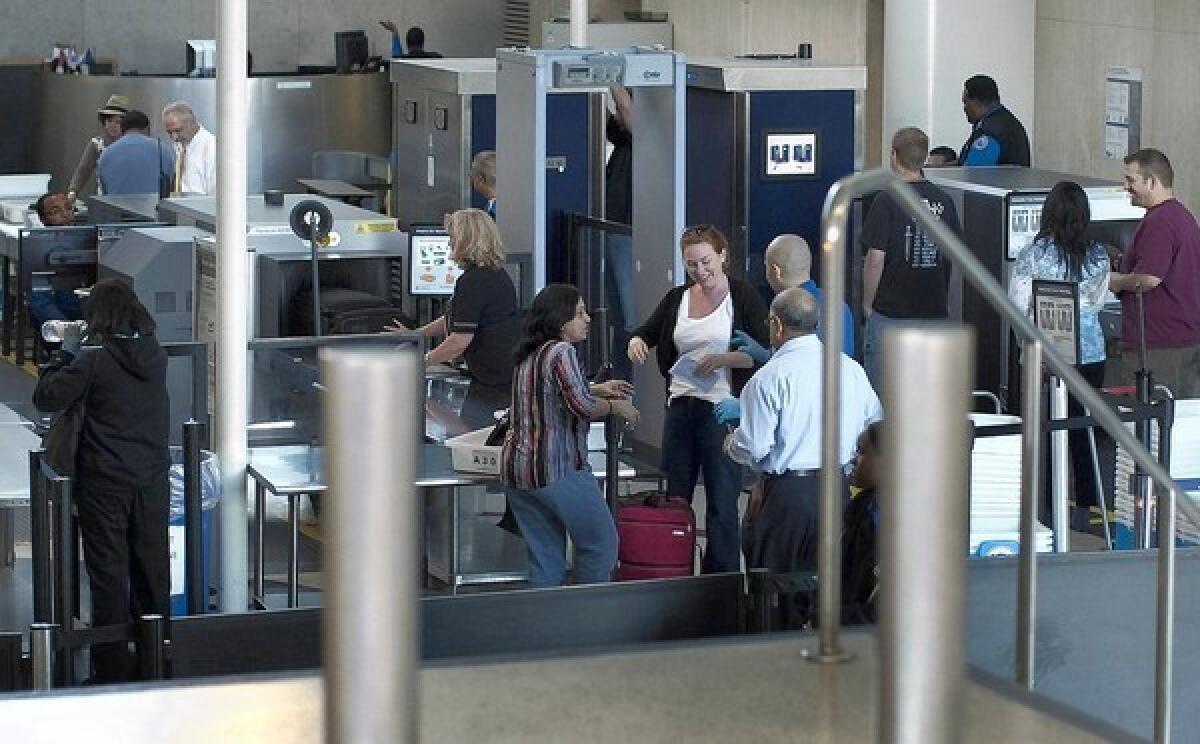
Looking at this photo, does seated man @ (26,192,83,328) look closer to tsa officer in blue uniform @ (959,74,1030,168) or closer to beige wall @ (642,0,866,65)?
tsa officer in blue uniform @ (959,74,1030,168)

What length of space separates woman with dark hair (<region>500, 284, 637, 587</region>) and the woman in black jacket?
0.69 m

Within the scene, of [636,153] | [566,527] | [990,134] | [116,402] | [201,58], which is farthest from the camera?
[201,58]

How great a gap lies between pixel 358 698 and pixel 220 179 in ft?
14.9

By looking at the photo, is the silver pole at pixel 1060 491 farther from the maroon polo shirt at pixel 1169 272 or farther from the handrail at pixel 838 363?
the maroon polo shirt at pixel 1169 272

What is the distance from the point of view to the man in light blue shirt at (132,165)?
13.1m

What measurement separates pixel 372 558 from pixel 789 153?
9.43 meters

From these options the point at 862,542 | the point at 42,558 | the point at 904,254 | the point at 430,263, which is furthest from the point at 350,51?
the point at 862,542

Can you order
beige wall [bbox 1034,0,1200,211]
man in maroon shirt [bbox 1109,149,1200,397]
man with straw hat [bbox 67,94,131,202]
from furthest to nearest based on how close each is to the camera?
man with straw hat [bbox 67,94,131,202], beige wall [bbox 1034,0,1200,211], man in maroon shirt [bbox 1109,149,1200,397]

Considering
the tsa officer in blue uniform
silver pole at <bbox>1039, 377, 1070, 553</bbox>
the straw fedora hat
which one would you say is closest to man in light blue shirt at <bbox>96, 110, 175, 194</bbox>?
the straw fedora hat

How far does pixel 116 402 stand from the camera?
680 cm

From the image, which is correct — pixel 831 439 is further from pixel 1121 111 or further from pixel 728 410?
pixel 1121 111

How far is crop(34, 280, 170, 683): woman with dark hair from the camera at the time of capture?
677 centimetres

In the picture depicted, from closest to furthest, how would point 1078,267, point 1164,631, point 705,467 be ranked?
point 1164,631 → point 705,467 → point 1078,267

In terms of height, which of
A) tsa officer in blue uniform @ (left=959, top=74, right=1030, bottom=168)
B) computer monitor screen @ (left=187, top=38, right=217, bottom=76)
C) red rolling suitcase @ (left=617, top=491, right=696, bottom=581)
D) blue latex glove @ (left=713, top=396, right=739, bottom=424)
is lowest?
red rolling suitcase @ (left=617, top=491, right=696, bottom=581)
